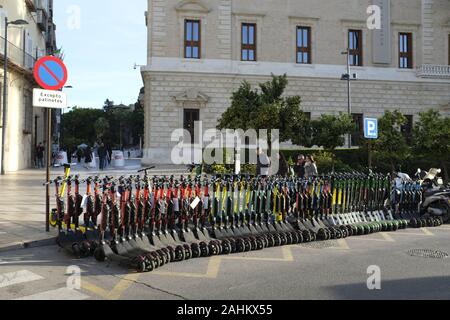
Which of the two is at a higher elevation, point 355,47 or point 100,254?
point 355,47

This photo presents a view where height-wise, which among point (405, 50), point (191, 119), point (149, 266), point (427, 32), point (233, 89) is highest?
point (427, 32)

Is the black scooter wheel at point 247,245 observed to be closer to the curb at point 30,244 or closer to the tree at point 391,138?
the curb at point 30,244

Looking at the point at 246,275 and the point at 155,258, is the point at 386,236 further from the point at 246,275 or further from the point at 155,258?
the point at 155,258

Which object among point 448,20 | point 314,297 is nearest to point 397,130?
point 314,297

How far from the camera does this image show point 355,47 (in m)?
35.0

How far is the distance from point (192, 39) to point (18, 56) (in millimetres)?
11543

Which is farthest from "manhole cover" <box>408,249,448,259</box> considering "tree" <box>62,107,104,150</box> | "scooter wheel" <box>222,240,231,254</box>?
"tree" <box>62,107,104,150</box>

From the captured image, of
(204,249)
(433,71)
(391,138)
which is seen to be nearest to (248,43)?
(433,71)

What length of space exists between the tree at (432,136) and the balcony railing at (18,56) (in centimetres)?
1960

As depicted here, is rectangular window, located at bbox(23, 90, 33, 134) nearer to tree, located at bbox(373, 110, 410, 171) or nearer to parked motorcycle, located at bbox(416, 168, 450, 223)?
tree, located at bbox(373, 110, 410, 171)

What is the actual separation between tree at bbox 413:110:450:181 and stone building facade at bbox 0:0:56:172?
19.6 meters

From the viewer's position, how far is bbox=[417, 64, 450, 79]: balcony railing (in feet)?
115

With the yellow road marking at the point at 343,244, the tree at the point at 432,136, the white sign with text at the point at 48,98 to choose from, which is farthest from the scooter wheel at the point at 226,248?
the tree at the point at 432,136

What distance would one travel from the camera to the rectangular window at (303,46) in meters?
34.1
